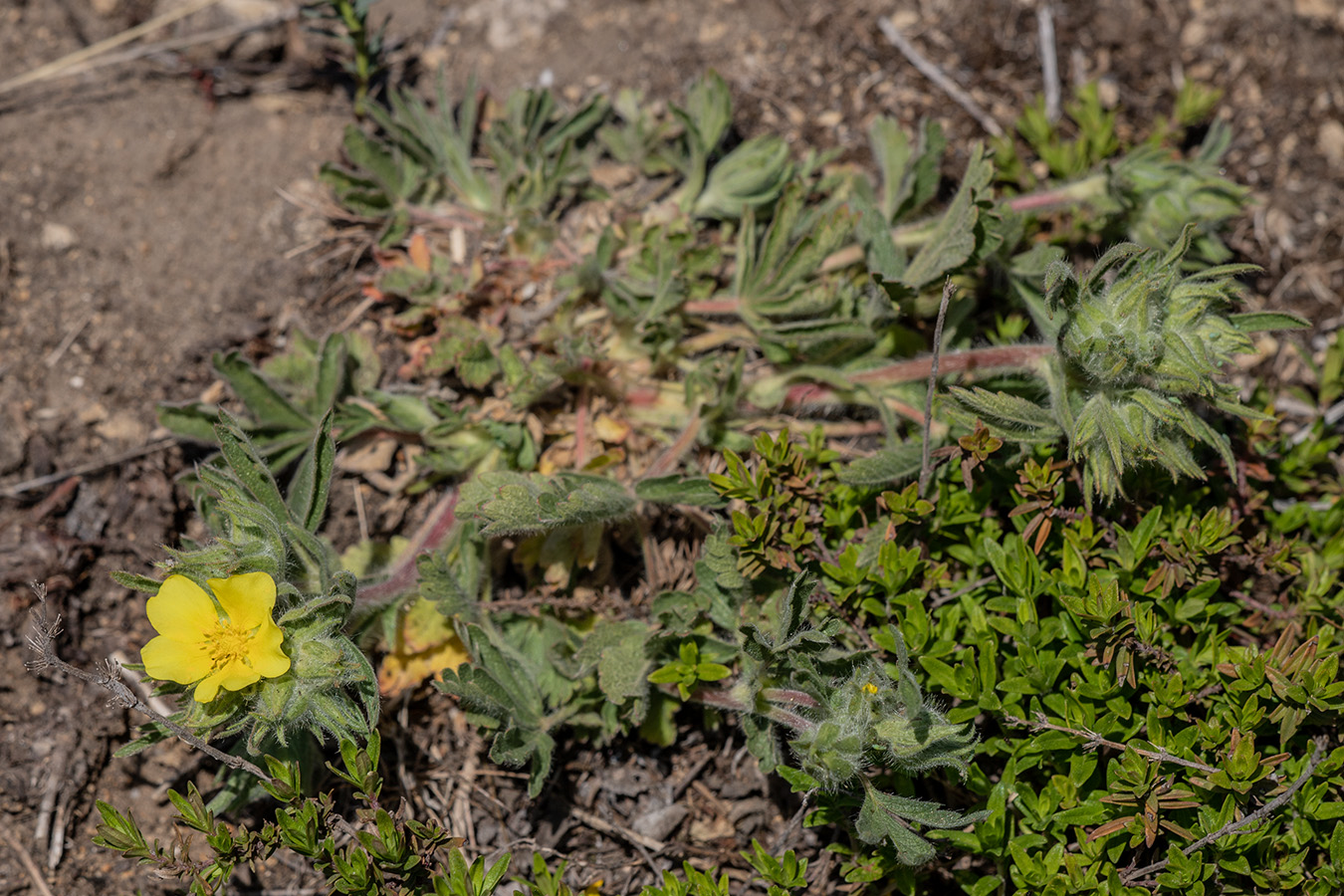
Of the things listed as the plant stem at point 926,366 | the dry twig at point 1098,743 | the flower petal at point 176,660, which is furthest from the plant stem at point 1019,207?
the flower petal at point 176,660

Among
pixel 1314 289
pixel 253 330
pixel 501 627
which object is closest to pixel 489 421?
pixel 501 627

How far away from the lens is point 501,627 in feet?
12.1

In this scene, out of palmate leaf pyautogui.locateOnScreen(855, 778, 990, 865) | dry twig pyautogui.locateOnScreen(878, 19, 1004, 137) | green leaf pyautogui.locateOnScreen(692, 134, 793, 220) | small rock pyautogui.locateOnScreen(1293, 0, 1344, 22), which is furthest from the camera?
small rock pyautogui.locateOnScreen(1293, 0, 1344, 22)

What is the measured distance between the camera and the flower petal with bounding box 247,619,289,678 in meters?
2.71

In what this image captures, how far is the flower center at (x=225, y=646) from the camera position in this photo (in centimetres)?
271

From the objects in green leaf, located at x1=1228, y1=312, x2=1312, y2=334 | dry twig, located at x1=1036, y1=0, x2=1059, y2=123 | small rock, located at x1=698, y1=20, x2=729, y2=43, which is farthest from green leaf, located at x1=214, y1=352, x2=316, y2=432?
dry twig, located at x1=1036, y1=0, x2=1059, y2=123

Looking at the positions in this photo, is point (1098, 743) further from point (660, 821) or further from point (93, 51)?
point (93, 51)

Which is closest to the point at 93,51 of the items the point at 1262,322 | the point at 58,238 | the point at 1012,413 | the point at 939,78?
the point at 58,238

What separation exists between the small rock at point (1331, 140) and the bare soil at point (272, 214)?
17 millimetres

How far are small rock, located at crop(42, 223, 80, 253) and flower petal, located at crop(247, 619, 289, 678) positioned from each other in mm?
2481

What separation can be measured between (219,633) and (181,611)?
141 millimetres

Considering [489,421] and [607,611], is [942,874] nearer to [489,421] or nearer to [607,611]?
[607,611]

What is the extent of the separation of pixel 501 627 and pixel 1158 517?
7.91ft

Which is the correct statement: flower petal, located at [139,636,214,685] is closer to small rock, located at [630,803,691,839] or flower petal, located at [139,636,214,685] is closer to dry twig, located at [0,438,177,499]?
dry twig, located at [0,438,177,499]
